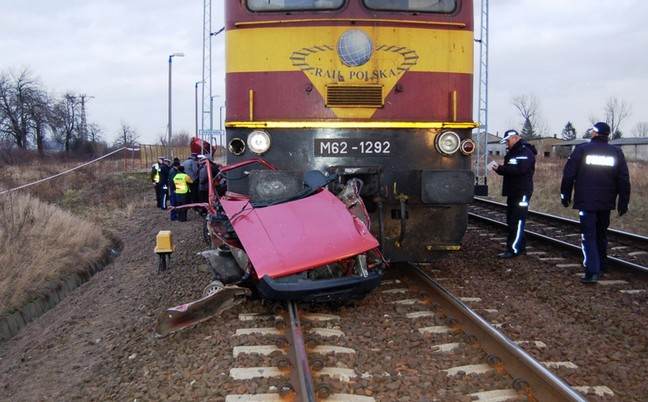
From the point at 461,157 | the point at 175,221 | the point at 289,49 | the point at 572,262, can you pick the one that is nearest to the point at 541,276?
the point at 572,262

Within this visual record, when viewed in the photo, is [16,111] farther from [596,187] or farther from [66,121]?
[596,187]

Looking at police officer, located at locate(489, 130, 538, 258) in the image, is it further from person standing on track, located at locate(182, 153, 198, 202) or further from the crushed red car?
person standing on track, located at locate(182, 153, 198, 202)

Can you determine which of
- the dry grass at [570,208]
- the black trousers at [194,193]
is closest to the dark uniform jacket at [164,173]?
the black trousers at [194,193]

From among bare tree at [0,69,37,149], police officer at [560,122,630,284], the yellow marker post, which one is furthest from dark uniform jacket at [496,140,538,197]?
bare tree at [0,69,37,149]

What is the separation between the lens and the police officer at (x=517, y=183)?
8.49 meters

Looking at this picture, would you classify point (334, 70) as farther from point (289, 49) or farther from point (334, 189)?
point (334, 189)

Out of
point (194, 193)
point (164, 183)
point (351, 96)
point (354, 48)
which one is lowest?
point (194, 193)

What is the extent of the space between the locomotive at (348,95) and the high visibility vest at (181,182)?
680cm

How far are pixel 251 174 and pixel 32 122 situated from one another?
50.5 meters

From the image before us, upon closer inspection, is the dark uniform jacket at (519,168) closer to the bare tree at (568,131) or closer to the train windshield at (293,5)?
the train windshield at (293,5)

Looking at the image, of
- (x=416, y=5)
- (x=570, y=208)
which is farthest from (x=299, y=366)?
(x=570, y=208)

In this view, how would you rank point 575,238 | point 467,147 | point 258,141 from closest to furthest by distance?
point 258,141
point 467,147
point 575,238

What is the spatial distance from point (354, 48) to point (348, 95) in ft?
1.62

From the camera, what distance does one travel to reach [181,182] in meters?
13.1
